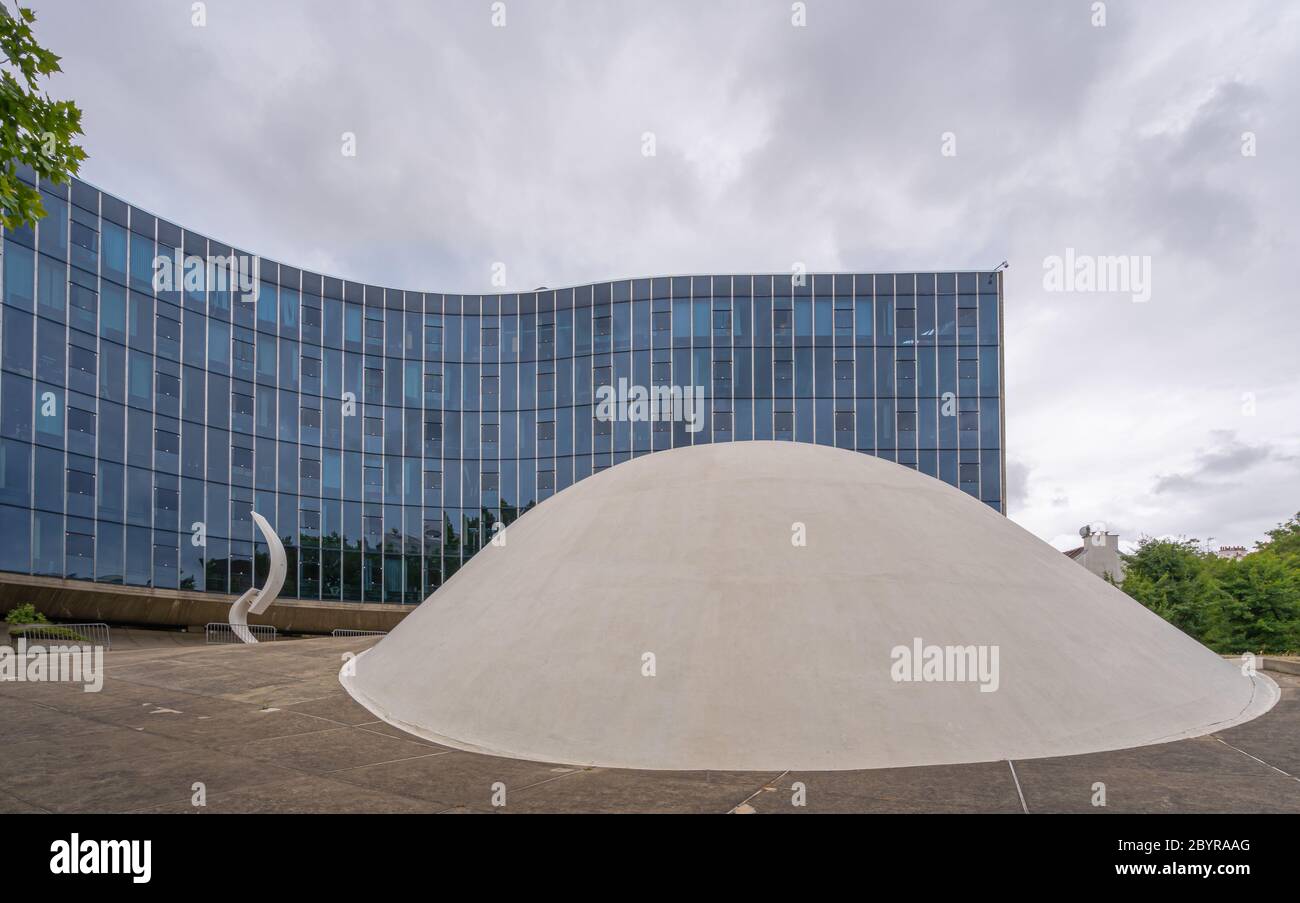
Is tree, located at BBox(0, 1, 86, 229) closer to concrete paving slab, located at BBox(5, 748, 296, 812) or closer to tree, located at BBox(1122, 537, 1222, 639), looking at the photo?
concrete paving slab, located at BBox(5, 748, 296, 812)

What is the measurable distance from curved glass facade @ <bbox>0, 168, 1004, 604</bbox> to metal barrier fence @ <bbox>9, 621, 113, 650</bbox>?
392cm

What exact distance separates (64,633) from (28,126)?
27255 millimetres

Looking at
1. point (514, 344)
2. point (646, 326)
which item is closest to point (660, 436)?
point (646, 326)

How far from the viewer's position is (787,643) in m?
9.10

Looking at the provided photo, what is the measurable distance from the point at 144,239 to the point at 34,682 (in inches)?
1120

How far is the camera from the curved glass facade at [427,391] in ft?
112

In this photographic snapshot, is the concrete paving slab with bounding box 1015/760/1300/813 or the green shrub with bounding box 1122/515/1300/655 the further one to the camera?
the green shrub with bounding box 1122/515/1300/655

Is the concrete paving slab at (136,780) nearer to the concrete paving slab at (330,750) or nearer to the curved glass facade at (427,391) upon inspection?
the concrete paving slab at (330,750)

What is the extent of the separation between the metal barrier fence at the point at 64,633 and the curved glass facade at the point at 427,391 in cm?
392

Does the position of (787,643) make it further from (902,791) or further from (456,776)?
(456,776)

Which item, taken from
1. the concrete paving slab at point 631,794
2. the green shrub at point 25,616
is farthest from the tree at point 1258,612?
the green shrub at point 25,616

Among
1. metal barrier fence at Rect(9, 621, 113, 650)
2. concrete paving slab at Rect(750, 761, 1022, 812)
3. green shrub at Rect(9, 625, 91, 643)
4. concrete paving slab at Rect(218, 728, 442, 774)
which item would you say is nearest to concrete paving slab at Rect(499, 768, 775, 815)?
concrete paving slab at Rect(750, 761, 1022, 812)

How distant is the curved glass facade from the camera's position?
34250 millimetres
